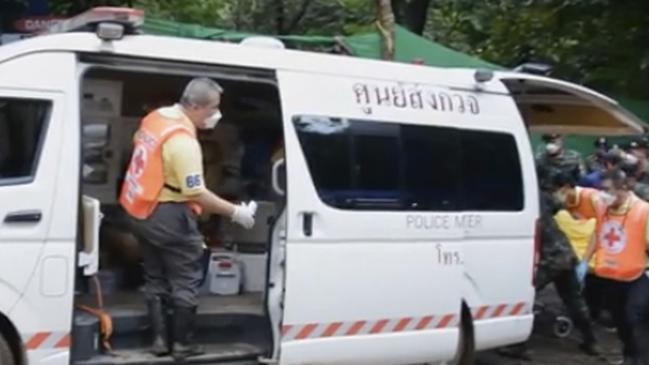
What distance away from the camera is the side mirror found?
7.36m

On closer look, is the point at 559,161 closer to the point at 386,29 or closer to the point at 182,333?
the point at 386,29

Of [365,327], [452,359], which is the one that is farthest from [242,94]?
[452,359]

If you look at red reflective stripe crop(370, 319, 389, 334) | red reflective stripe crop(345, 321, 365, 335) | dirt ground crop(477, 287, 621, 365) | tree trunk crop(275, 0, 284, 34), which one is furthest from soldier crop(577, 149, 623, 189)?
tree trunk crop(275, 0, 284, 34)

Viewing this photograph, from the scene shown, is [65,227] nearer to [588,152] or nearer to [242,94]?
[242,94]

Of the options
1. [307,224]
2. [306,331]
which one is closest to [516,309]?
[306,331]

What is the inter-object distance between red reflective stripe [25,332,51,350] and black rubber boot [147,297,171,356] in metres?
0.93

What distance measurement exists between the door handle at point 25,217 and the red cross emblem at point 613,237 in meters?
4.91

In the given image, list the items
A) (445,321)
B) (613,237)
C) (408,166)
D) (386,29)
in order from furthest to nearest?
(386,29)
(613,237)
(445,321)
(408,166)

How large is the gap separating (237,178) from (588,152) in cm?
940

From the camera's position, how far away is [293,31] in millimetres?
21703

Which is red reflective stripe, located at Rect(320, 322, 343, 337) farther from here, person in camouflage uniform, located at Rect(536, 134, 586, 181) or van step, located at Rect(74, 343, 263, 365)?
person in camouflage uniform, located at Rect(536, 134, 586, 181)

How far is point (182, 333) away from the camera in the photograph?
6.97 m

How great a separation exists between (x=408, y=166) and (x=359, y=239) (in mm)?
788

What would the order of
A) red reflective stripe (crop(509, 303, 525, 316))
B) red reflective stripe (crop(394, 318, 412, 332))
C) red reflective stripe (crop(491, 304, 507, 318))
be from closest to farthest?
red reflective stripe (crop(394, 318, 412, 332)) < red reflective stripe (crop(491, 304, 507, 318)) < red reflective stripe (crop(509, 303, 525, 316))
